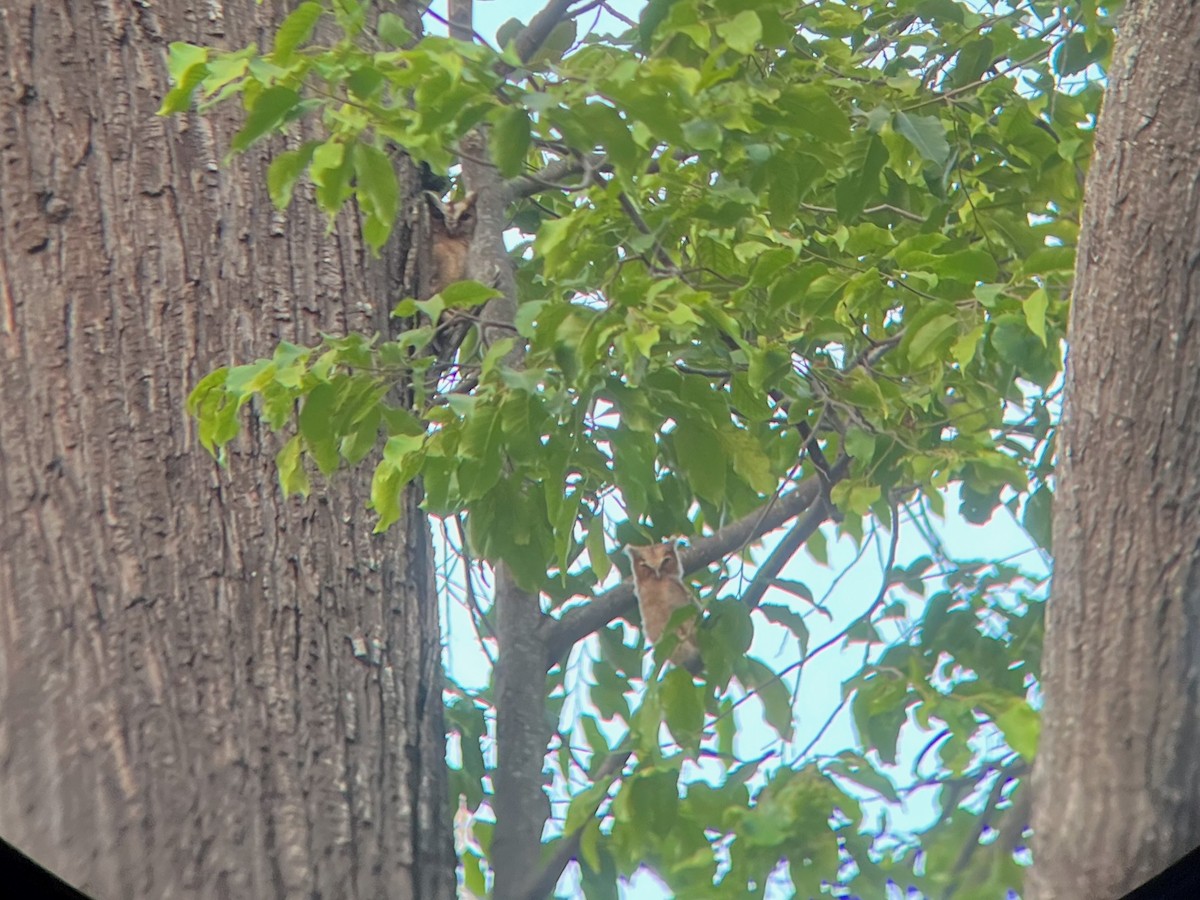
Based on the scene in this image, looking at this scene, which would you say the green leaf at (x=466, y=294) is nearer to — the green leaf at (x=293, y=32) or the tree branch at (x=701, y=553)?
the green leaf at (x=293, y=32)

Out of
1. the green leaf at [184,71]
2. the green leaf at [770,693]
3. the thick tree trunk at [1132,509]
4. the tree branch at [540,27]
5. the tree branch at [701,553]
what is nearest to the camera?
the thick tree trunk at [1132,509]

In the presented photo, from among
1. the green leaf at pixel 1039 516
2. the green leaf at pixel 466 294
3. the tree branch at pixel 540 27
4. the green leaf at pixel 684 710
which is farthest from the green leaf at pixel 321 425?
the green leaf at pixel 1039 516

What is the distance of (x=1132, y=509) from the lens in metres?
0.79

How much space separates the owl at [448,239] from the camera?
1.08 meters

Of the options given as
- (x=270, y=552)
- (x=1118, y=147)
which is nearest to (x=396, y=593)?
(x=270, y=552)

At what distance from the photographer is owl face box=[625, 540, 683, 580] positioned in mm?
1113

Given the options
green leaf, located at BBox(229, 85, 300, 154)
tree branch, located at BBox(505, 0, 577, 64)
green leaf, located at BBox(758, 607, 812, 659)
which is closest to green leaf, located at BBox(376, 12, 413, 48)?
green leaf, located at BBox(229, 85, 300, 154)

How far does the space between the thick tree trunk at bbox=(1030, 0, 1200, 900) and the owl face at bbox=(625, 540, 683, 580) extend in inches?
15.2

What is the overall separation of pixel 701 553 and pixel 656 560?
43 mm

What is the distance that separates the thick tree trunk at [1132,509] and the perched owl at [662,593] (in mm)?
324

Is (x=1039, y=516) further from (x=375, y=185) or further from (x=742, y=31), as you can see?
(x=375, y=185)

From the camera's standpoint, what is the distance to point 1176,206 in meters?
0.80

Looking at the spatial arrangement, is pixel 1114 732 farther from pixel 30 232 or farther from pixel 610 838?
pixel 30 232

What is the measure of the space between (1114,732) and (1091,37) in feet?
2.32
